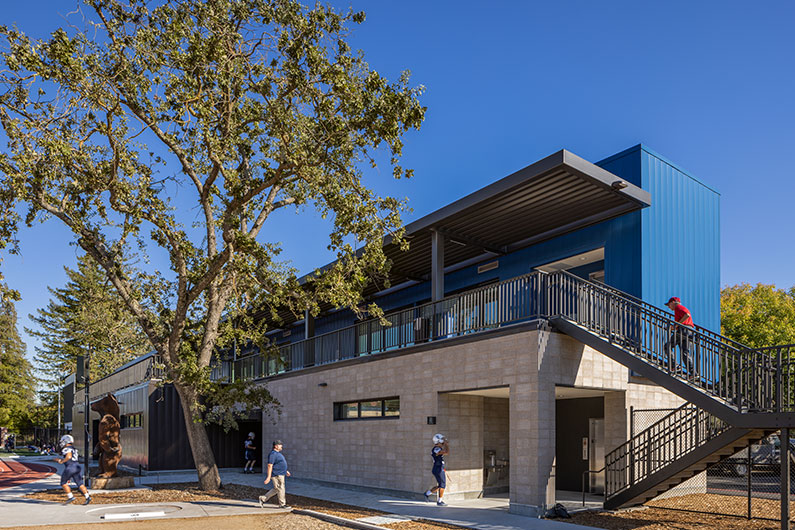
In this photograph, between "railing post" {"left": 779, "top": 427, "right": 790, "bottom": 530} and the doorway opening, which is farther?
the doorway opening

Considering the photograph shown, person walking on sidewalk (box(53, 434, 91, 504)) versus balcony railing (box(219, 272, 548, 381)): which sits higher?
balcony railing (box(219, 272, 548, 381))

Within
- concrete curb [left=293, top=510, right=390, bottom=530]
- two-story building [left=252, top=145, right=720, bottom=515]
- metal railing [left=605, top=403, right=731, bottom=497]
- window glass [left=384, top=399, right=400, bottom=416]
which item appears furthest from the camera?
window glass [left=384, top=399, right=400, bottom=416]

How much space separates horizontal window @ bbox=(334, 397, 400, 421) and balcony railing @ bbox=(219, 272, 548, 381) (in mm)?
1461

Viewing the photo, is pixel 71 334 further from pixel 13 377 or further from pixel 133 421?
pixel 133 421

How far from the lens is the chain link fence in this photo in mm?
13070

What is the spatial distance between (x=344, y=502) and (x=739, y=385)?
29.9ft

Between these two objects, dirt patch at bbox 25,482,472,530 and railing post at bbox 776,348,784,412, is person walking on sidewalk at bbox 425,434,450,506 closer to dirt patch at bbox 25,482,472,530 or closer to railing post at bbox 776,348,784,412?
dirt patch at bbox 25,482,472,530

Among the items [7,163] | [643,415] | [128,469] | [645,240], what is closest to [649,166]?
[645,240]

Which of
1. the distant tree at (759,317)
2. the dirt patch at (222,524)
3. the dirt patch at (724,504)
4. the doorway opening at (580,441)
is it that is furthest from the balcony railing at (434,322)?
the distant tree at (759,317)

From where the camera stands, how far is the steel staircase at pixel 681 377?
1027cm

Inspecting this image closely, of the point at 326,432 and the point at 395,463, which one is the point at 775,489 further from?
the point at 326,432

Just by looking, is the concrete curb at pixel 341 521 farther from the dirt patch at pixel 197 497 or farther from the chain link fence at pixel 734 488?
the chain link fence at pixel 734 488

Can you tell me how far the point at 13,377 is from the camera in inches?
2501

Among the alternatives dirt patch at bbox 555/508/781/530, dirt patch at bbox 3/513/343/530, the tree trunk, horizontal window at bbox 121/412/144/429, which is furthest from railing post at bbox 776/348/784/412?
horizontal window at bbox 121/412/144/429
